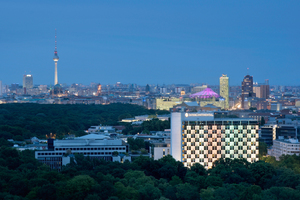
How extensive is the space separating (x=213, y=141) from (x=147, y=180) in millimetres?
Answer: 12890

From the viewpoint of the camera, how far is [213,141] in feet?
166

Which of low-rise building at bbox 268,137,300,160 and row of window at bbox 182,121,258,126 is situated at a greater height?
row of window at bbox 182,121,258,126

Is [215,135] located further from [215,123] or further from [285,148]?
[285,148]

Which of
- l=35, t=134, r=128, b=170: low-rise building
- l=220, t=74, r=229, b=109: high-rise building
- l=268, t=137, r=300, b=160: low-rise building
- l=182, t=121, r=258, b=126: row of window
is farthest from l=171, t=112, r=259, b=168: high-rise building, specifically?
l=220, t=74, r=229, b=109: high-rise building

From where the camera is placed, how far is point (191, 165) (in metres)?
49.3

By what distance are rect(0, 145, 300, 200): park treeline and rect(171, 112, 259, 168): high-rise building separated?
2.74 metres

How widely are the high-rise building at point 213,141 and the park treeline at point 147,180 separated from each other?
274 centimetres

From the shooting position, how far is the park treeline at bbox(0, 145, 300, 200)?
3553 centimetres

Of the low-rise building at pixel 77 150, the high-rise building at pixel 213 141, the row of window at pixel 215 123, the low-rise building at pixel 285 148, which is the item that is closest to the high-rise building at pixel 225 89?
the low-rise building at pixel 285 148

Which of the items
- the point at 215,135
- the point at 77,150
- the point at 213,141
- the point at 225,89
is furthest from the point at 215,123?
the point at 225,89

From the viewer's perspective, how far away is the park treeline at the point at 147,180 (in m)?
35.5

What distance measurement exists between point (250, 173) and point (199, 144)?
329 inches

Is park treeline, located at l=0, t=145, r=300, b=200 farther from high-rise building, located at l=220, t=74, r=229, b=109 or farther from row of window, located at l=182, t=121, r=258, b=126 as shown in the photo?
high-rise building, located at l=220, t=74, r=229, b=109

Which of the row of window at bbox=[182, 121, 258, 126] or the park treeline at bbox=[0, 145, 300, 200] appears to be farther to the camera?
the row of window at bbox=[182, 121, 258, 126]
